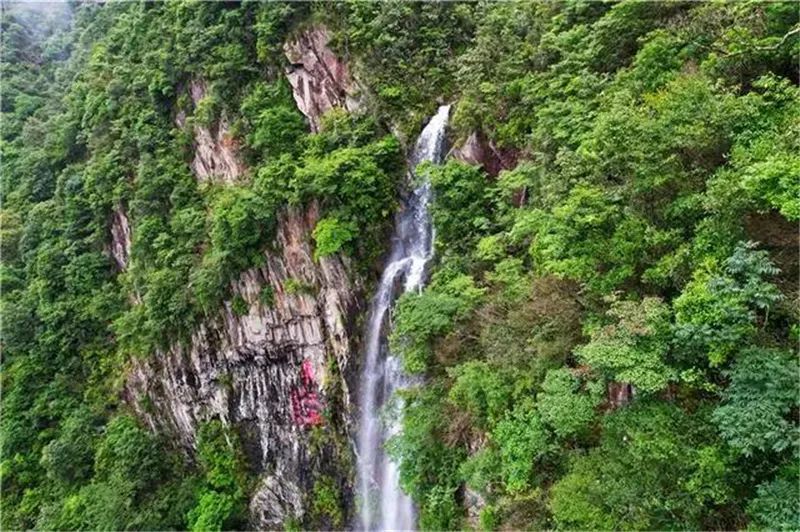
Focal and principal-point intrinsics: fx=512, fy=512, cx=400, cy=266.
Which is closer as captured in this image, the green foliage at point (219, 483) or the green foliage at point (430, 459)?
the green foliage at point (430, 459)

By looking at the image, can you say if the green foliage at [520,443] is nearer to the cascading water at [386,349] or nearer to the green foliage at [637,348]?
the green foliage at [637,348]

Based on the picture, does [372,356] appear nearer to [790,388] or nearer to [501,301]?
[501,301]

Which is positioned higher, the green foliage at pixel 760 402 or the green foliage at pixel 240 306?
the green foliage at pixel 240 306

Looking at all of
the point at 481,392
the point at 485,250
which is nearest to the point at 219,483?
the point at 481,392

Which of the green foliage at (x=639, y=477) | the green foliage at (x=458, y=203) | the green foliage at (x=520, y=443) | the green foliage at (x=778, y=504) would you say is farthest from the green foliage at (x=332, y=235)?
the green foliage at (x=778, y=504)

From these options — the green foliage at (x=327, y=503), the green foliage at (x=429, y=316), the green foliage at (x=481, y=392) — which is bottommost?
the green foliage at (x=327, y=503)
